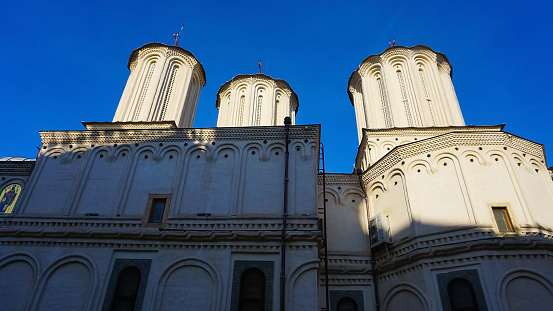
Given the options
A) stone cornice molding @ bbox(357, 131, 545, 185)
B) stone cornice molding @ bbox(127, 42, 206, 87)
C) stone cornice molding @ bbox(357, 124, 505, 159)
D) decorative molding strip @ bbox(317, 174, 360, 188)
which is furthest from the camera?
stone cornice molding @ bbox(127, 42, 206, 87)

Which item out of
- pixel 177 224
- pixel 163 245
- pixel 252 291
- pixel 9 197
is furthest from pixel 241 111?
pixel 252 291

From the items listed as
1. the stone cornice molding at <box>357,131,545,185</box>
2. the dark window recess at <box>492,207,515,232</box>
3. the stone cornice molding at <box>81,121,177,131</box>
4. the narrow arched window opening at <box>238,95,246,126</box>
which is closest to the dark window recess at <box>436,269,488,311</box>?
the dark window recess at <box>492,207,515,232</box>

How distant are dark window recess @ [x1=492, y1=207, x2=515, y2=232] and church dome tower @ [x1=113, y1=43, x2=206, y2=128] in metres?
16.1

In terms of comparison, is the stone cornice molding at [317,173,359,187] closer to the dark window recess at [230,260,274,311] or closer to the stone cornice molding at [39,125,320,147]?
the stone cornice molding at [39,125,320,147]

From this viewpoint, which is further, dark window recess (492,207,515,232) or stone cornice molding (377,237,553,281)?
dark window recess (492,207,515,232)

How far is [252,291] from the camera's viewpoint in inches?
481

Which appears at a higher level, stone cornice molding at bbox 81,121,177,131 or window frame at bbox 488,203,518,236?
stone cornice molding at bbox 81,121,177,131

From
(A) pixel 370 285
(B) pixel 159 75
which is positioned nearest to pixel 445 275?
(A) pixel 370 285

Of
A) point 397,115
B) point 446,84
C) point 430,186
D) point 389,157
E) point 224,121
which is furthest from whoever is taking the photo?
point 224,121

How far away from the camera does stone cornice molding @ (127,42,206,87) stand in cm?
2347

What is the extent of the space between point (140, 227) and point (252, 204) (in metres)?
4.19

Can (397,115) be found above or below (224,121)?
below

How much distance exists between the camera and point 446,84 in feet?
75.4

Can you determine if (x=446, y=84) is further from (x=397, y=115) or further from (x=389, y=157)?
(x=389, y=157)
